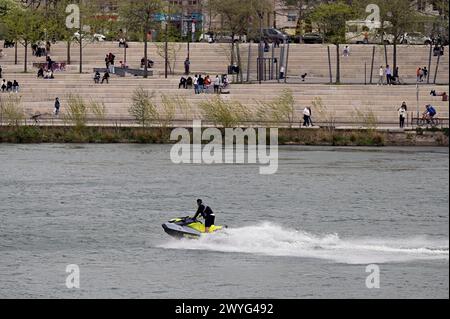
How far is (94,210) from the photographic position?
5875 cm

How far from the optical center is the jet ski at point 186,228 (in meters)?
50.5

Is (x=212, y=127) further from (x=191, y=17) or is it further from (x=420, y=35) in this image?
(x=191, y=17)

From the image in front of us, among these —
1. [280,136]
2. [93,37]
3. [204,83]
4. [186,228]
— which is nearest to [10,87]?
[204,83]

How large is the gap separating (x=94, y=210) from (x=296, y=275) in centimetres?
1400

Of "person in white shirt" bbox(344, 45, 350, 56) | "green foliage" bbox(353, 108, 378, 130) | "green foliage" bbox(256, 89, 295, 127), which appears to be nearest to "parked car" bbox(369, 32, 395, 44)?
"person in white shirt" bbox(344, 45, 350, 56)

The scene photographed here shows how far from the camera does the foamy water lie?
49156 millimetres

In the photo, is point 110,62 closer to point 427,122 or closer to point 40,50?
point 40,50

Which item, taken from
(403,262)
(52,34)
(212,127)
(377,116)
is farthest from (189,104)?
(403,262)

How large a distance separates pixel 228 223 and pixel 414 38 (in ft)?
154

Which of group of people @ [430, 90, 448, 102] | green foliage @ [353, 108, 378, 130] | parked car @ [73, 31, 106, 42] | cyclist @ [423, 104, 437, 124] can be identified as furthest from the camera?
parked car @ [73, 31, 106, 42]

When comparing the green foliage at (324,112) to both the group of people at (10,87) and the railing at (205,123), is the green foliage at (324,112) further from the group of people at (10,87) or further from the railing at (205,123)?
the group of people at (10,87)

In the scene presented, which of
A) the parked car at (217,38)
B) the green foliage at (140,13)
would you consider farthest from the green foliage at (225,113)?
the green foliage at (140,13)

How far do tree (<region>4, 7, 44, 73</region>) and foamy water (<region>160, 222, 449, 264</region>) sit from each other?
148 ft

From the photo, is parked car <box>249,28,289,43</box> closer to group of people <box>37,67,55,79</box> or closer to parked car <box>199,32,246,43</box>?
parked car <box>199,32,246,43</box>
